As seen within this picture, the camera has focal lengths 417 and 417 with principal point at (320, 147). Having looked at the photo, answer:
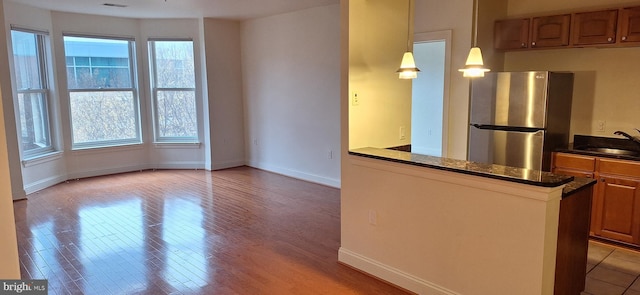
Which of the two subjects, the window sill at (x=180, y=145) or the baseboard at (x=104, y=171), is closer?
the baseboard at (x=104, y=171)

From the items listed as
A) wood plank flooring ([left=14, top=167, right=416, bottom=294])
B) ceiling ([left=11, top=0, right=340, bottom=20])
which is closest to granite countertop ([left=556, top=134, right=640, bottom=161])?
wood plank flooring ([left=14, top=167, right=416, bottom=294])

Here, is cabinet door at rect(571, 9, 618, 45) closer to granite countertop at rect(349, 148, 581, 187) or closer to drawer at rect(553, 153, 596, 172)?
drawer at rect(553, 153, 596, 172)

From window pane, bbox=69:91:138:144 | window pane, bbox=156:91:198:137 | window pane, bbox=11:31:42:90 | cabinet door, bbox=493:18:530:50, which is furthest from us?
window pane, bbox=156:91:198:137

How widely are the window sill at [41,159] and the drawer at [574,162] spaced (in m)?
6.51

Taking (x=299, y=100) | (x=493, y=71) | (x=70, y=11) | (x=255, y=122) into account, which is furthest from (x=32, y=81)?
(x=493, y=71)

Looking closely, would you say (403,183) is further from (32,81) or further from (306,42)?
(32,81)

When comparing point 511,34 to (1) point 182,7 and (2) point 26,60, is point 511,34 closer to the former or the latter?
(1) point 182,7

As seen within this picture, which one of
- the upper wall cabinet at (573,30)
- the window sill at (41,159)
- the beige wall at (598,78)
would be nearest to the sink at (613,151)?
the beige wall at (598,78)

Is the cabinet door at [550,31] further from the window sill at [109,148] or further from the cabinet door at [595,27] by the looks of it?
the window sill at [109,148]

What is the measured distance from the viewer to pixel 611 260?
3.50 metres

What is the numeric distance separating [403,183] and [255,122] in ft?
16.1

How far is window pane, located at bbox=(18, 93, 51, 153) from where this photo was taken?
228 inches

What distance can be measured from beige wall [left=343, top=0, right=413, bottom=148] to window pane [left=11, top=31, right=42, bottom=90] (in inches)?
195

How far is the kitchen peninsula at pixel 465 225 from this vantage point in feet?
7.51
